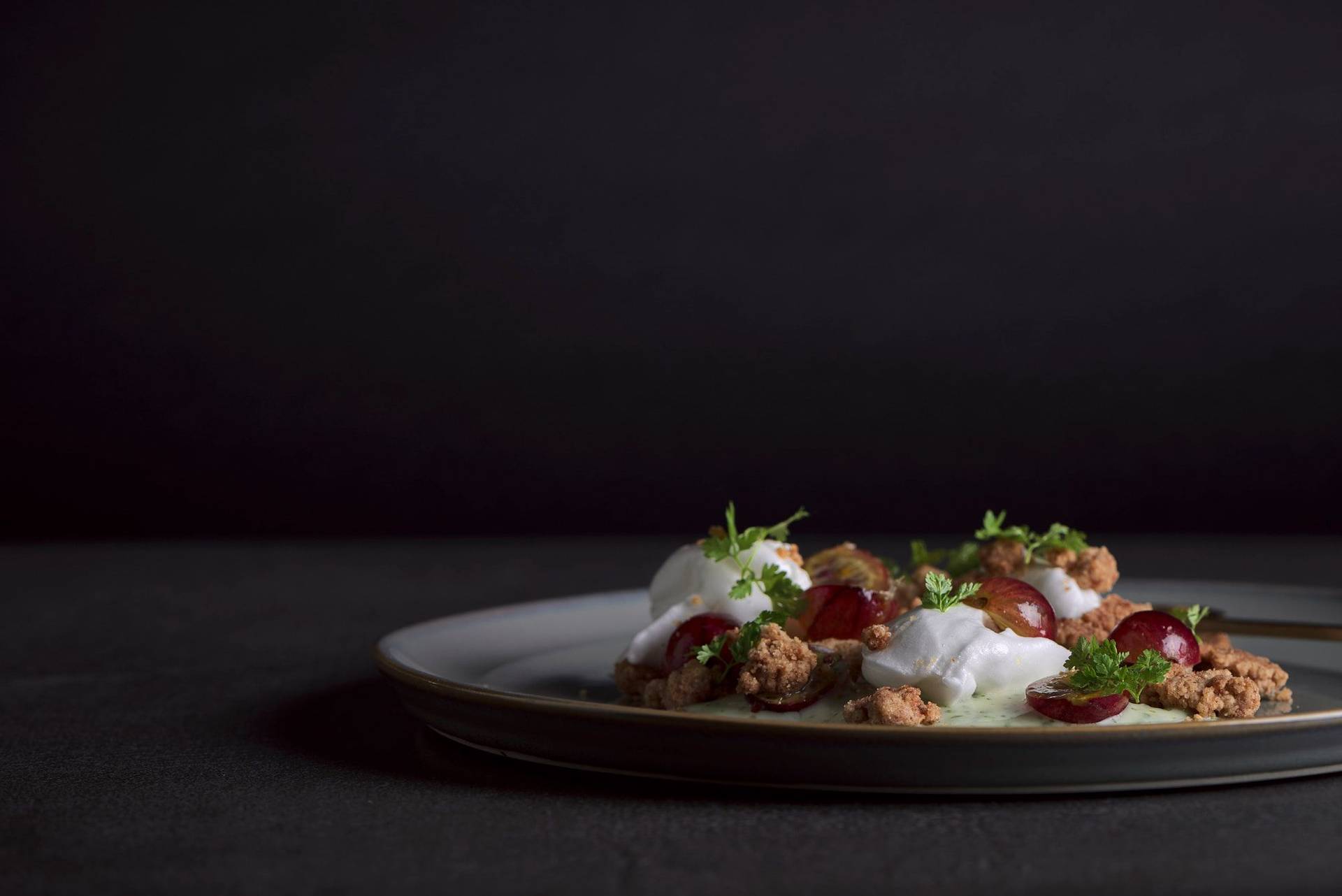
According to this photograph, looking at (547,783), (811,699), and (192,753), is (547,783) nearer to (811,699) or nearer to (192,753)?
(811,699)

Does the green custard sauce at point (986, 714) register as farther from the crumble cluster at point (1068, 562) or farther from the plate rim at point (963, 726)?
the crumble cluster at point (1068, 562)

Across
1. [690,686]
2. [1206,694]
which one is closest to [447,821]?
[690,686]

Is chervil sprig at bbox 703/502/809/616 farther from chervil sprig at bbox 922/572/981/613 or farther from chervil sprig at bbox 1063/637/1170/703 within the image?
chervil sprig at bbox 1063/637/1170/703

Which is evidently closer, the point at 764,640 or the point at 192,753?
the point at 764,640

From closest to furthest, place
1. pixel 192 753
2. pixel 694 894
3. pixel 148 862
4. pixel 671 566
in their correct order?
1. pixel 694 894
2. pixel 148 862
3. pixel 192 753
4. pixel 671 566

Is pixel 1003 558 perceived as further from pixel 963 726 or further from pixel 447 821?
pixel 447 821

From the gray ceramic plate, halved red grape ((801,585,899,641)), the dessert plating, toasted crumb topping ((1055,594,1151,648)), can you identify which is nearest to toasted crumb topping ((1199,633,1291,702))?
the dessert plating

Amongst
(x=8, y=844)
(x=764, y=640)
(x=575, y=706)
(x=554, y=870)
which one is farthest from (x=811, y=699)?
(x=8, y=844)

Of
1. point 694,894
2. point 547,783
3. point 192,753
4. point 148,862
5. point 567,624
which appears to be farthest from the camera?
point 567,624
